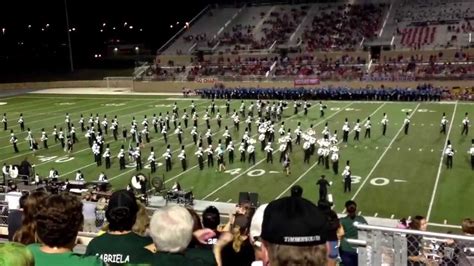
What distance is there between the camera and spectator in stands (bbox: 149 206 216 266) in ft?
8.77

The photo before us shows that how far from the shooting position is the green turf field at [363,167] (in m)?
12.4

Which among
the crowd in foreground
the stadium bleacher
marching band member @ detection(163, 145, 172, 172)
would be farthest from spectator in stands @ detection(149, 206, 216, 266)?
the stadium bleacher

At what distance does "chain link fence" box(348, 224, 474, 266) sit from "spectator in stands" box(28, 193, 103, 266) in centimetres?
172

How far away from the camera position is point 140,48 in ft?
203

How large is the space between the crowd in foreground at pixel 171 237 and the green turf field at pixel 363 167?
8904 mm

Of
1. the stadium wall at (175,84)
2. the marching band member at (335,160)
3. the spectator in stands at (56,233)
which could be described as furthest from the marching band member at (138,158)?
the stadium wall at (175,84)

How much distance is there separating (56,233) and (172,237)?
21.3 inches

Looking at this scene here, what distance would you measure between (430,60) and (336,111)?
1216 centimetres

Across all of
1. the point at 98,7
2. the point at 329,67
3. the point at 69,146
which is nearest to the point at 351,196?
the point at 69,146

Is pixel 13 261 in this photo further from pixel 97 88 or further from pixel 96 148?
pixel 97 88

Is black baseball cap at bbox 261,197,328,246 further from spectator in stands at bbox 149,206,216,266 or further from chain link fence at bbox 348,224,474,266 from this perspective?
chain link fence at bbox 348,224,474,266

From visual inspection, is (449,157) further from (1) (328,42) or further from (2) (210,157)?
(1) (328,42)

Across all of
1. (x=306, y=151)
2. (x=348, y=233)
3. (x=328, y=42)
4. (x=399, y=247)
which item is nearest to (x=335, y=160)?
(x=306, y=151)

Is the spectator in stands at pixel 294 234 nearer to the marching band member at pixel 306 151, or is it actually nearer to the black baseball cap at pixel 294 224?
the black baseball cap at pixel 294 224
